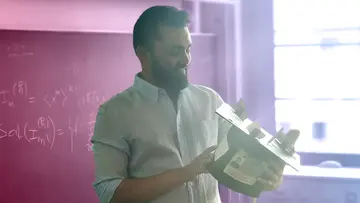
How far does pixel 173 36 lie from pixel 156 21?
0.08 meters

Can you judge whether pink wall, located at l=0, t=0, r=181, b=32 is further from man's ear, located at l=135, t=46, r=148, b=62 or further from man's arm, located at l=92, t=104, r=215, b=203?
man's arm, located at l=92, t=104, r=215, b=203

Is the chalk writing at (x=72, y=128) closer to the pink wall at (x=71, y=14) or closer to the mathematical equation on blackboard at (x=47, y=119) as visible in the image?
the mathematical equation on blackboard at (x=47, y=119)

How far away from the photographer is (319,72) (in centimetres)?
266

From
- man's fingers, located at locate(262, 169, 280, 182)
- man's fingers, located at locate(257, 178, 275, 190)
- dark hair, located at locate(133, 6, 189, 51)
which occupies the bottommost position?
man's fingers, located at locate(257, 178, 275, 190)

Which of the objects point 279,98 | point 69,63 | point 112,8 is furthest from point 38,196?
point 279,98

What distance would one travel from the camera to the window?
2.60 meters

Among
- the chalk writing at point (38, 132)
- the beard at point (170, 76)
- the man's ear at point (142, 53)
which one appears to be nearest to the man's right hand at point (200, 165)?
the beard at point (170, 76)

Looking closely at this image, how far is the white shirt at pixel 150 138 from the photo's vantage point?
1436mm

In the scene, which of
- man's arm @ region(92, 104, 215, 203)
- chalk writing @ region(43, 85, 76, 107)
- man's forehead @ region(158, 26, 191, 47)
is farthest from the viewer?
chalk writing @ region(43, 85, 76, 107)

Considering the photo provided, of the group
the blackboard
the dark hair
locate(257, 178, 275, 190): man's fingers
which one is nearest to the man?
the dark hair

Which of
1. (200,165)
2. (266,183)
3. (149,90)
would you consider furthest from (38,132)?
(266,183)

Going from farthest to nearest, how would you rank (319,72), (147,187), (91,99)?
1. (319,72)
2. (91,99)
3. (147,187)

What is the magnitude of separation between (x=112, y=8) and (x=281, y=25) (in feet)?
3.16

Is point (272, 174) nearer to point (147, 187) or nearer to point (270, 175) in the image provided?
point (270, 175)
